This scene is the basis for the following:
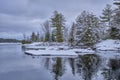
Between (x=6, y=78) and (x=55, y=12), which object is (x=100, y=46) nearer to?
(x=55, y=12)

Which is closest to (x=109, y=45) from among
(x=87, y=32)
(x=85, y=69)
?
(x=87, y=32)

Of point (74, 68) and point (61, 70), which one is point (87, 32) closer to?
point (74, 68)

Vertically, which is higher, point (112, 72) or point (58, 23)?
point (58, 23)

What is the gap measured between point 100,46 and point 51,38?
3339 centimetres

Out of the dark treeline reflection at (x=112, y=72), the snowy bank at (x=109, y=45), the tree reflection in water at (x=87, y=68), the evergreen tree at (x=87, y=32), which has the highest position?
the evergreen tree at (x=87, y=32)

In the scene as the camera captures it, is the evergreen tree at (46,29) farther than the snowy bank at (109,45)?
Yes

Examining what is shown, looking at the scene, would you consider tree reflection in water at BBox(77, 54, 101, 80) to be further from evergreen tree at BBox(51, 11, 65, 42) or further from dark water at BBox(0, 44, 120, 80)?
evergreen tree at BBox(51, 11, 65, 42)

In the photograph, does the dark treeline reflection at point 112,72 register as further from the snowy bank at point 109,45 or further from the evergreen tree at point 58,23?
the evergreen tree at point 58,23

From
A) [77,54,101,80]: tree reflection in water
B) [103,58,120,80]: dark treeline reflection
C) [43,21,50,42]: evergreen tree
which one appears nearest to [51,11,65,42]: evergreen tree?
[43,21,50,42]: evergreen tree

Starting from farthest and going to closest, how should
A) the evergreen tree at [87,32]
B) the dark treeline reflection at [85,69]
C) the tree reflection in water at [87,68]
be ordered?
the evergreen tree at [87,32] → the tree reflection in water at [87,68] → the dark treeline reflection at [85,69]

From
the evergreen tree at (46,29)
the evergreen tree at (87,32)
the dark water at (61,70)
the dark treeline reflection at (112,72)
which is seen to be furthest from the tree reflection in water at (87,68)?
the evergreen tree at (46,29)

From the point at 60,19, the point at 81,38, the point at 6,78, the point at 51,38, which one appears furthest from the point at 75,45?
the point at 6,78

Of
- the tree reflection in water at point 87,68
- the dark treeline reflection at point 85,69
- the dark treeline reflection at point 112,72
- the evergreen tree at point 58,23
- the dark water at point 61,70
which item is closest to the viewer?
the dark treeline reflection at point 112,72

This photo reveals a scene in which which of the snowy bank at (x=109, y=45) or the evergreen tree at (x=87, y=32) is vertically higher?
the evergreen tree at (x=87, y=32)
